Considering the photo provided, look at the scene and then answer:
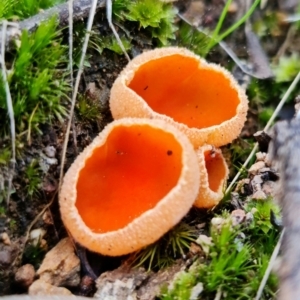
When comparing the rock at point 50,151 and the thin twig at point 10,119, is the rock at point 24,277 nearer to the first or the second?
the thin twig at point 10,119

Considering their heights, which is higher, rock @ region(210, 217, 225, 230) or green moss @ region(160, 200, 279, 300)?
rock @ region(210, 217, 225, 230)

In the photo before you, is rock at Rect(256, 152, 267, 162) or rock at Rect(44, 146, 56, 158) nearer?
rock at Rect(44, 146, 56, 158)

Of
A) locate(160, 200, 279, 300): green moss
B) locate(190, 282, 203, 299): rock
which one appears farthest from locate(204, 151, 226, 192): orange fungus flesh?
locate(190, 282, 203, 299): rock

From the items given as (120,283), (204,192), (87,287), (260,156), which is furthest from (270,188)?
(87,287)

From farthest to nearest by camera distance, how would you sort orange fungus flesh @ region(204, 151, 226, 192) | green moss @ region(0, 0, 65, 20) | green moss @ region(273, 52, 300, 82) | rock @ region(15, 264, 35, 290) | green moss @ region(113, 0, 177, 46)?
green moss @ region(273, 52, 300, 82) < green moss @ region(113, 0, 177, 46) < orange fungus flesh @ region(204, 151, 226, 192) < green moss @ region(0, 0, 65, 20) < rock @ region(15, 264, 35, 290)

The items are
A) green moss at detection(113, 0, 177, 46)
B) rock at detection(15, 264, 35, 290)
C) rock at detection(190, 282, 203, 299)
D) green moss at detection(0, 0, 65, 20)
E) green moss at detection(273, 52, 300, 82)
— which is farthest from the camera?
green moss at detection(273, 52, 300, 82)

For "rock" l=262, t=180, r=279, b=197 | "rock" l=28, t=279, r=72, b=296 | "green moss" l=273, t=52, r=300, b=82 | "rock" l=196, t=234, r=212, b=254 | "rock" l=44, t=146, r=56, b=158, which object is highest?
"green moss" l=273, t=52, r=300, b=82

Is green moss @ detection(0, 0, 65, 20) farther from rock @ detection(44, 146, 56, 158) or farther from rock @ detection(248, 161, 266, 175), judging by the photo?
rock @ detection(248, 161, 266, 175)
